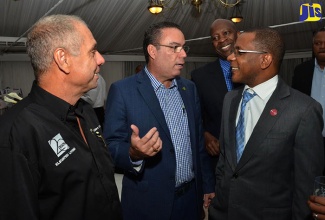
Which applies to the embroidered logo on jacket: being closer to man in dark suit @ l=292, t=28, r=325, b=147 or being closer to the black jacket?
the black jacket

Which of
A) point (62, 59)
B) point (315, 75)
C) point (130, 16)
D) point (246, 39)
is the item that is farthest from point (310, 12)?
point (130, 16)

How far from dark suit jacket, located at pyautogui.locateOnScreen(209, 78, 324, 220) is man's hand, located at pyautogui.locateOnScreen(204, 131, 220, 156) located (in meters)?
0.72

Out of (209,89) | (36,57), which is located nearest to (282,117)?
(209,89)

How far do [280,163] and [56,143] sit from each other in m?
1.22

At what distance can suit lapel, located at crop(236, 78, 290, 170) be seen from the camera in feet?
5.79

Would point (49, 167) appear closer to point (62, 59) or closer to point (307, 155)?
point (62, 59)

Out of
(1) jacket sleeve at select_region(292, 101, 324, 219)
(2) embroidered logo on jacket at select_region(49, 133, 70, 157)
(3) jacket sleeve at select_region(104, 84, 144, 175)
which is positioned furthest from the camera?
(3) jacket sleeve at select_region(104, 84, 144, 175)

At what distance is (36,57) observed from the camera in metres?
1.36

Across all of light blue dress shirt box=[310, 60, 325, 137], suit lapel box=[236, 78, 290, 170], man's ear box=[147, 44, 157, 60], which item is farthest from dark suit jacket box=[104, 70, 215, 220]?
light blue dress shirt box=[310, 60, 325, 137]

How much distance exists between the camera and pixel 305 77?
11.6ft

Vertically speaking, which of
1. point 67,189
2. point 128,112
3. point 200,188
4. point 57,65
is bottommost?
point 200,188

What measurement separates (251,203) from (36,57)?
140 centimetres

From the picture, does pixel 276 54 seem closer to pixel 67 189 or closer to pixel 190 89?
pixel 190 89

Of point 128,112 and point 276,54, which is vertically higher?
point 276,54
